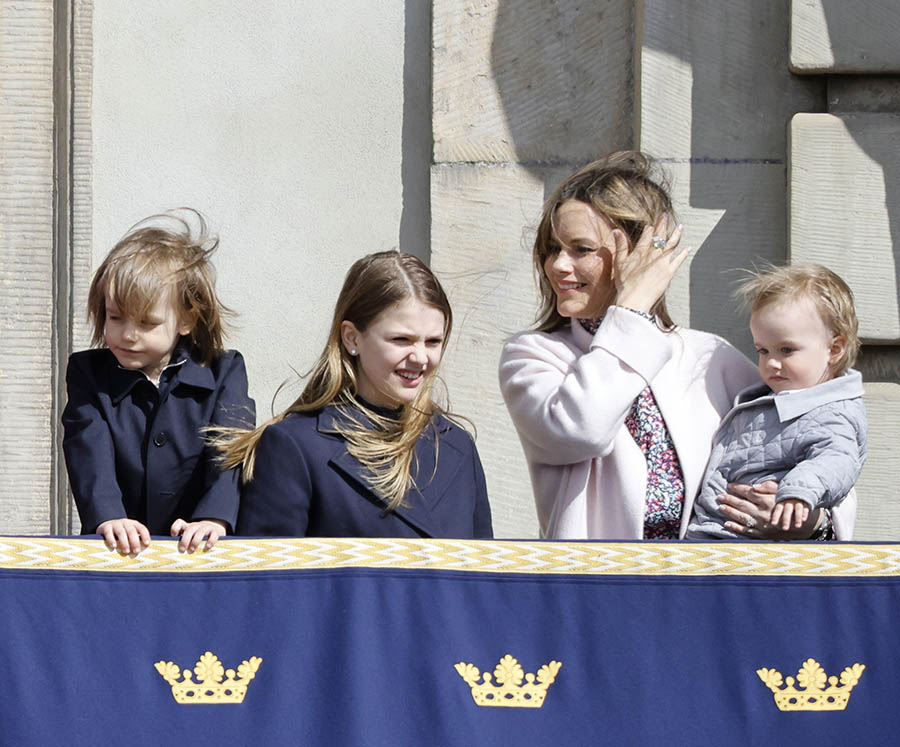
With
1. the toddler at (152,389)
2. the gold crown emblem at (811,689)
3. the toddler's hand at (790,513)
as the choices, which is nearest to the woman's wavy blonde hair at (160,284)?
the toddler at (152,389)

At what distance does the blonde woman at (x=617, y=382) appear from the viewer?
3086mm

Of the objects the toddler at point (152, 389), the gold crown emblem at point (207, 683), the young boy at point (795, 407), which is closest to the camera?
the gold crown emblem at point (207, 683)

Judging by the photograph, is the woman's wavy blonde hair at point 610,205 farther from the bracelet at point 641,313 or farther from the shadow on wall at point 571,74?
the shadow on wall at point 571,74

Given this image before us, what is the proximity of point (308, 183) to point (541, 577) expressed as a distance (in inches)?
111

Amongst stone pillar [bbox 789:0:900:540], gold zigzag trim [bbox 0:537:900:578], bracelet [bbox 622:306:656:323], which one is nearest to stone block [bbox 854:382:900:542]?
stone pillar [bbox 789:0:900:540]

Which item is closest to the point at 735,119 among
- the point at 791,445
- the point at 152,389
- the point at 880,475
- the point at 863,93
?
the point at 863,93

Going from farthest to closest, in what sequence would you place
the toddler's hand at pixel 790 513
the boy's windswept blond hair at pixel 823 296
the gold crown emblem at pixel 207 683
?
1. the boy's windswept blond hair at pixel 823 296
2. the toddler's hand at pixel 790 513
3. the gold crown emblem at pixel 207 683

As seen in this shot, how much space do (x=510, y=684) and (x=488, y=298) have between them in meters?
2.50

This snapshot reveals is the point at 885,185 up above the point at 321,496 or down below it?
above

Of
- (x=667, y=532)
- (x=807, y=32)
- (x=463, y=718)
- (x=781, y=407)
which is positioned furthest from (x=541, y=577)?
(x=807, y=32)

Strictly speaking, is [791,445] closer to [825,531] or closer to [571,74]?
[825,531]

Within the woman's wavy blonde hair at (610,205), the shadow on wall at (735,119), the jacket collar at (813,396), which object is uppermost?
the shadow on wall at (735,119)

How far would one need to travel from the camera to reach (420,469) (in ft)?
10.4

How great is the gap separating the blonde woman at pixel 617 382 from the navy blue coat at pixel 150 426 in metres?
0.71
